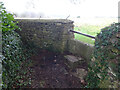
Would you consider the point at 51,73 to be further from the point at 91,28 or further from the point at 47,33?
the point at 91,28

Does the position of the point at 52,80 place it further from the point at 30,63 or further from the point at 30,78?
the point at 30,63

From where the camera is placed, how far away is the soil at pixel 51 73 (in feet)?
11.0

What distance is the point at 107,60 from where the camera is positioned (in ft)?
7.87

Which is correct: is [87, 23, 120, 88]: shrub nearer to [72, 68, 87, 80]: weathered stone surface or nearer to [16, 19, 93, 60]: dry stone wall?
[72, 68, 87, 80]: weathered stone surface

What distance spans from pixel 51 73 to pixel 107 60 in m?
2.11

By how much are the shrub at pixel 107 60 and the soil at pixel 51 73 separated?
852 millimetres

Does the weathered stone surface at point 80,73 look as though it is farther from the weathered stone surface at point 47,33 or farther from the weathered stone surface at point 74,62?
the weathered stone surface at point 47,33

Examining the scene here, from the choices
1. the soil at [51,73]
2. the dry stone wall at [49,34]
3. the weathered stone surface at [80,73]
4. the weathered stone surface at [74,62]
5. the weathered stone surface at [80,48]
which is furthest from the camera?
the dry stone wall at [49,34]

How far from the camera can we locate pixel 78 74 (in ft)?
12.4

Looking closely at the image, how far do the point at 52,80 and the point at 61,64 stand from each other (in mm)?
1013

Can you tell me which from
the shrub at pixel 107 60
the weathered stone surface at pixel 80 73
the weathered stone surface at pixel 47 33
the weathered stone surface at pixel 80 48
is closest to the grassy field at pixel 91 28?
the weathered stone surface at pixel 80 48

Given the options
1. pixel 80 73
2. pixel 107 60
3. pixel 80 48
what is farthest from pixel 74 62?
pixel 107 60

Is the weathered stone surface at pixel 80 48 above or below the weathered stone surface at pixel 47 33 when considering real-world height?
below

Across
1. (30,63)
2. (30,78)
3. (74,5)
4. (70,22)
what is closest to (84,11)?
(74,5)
